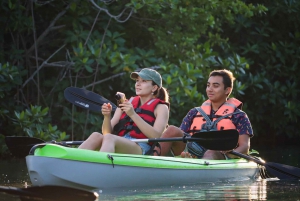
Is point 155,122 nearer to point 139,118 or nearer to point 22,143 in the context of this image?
point 139,118

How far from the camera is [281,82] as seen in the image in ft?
48.8

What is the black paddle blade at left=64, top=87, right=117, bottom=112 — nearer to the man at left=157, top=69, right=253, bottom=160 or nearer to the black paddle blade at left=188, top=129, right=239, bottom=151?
the man at left=157, top=69, right=253, bottom=160

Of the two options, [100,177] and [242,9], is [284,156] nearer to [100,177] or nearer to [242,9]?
[242,9]

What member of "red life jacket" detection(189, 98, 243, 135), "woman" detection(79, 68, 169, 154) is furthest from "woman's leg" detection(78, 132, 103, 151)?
"red life jacket" detection(189, 98, 243, 135)

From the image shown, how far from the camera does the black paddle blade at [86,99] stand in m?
8.12

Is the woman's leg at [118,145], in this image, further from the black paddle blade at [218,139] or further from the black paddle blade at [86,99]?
the black paddle blade at [86,99]

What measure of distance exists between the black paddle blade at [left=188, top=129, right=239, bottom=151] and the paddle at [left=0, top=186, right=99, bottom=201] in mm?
2135

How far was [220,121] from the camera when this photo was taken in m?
8.13

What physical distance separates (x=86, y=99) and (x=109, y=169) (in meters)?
1.47

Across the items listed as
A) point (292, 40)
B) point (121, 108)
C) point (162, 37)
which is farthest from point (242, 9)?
point (121, 108)

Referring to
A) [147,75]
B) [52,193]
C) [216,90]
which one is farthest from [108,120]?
[52,193]

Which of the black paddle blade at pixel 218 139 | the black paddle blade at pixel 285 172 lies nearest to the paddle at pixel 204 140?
the black paddle blade at pixel 218 139

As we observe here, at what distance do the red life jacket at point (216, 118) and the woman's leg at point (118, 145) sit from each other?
936 millimetres

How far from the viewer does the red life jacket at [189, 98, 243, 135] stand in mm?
8109
